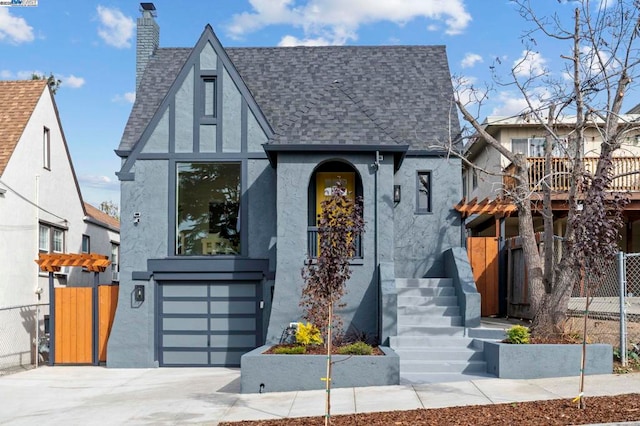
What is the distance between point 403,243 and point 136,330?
22.5 feet

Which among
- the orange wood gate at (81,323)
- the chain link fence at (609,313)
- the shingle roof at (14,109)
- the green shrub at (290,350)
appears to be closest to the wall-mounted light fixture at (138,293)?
the orange wood gate at (81,323)

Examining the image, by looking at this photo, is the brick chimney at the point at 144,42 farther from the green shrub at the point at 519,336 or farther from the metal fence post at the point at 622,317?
the metal fence post at the point at 622,317

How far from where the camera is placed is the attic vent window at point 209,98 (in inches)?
661

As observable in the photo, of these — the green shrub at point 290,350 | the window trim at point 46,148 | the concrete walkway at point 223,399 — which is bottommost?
the concrete walkway at point 223,399

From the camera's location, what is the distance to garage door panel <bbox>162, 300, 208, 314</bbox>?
16.6 metres

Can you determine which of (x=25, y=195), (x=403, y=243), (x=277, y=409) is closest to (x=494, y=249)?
(x=403, y=243)

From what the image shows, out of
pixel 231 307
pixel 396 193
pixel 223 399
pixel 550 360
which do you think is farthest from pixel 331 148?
pixel 550 360

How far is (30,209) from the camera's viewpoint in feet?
63.0

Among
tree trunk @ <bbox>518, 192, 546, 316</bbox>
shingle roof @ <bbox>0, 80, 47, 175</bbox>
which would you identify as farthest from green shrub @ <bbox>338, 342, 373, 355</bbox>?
shingle roof @ <bbox>0, 80, 47, 175</bbox>

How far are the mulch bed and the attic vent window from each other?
9348 mm

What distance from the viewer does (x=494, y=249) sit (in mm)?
18453

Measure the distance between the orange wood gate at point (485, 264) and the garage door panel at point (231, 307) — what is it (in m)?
6.13

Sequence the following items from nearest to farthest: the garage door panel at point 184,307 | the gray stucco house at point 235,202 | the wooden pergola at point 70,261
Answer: the gray stucco house at point 235,202, the garage door panel at point 184,307, the wooden pergola at point 70,261

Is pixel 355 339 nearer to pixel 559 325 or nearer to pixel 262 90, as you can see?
pixel 559 325
